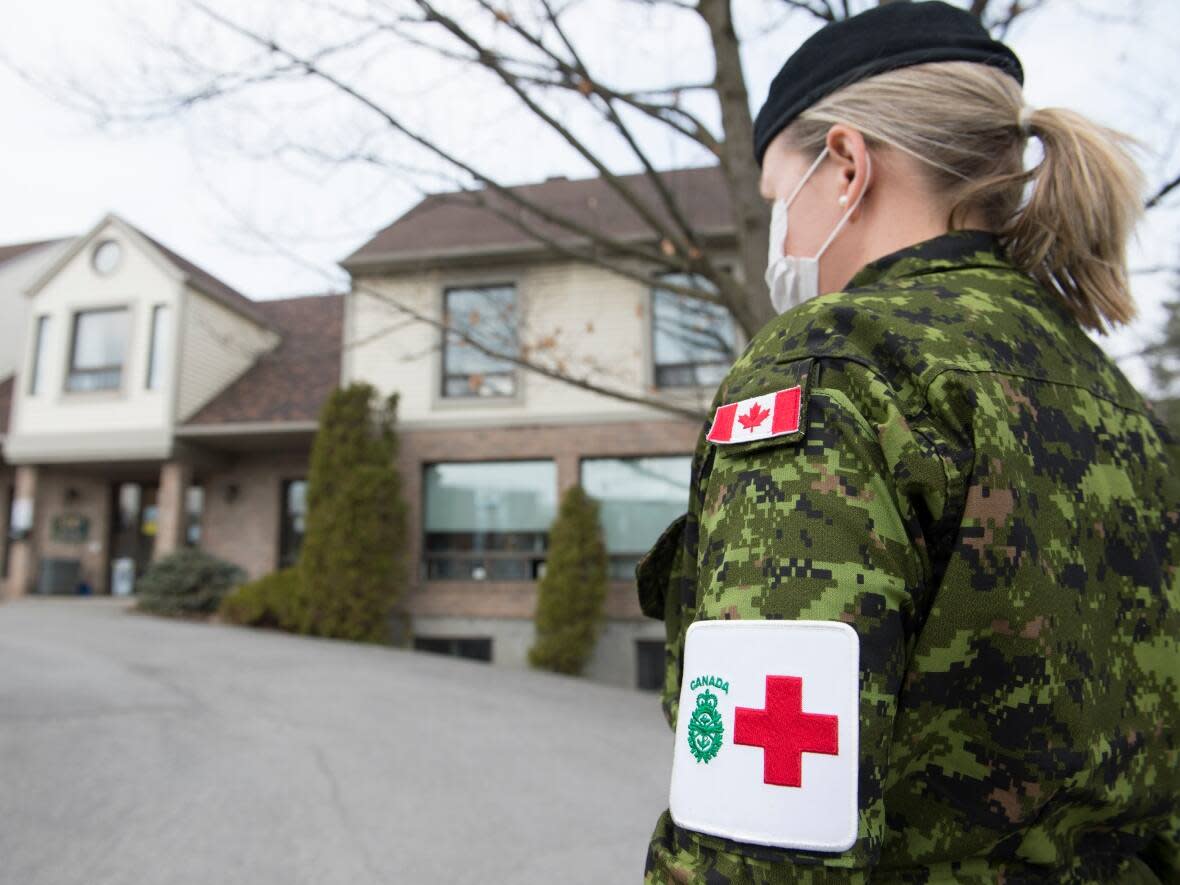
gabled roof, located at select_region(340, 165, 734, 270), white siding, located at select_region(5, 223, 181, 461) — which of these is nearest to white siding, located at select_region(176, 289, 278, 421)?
white siding, located at select_region(5, 223, 181, 461)

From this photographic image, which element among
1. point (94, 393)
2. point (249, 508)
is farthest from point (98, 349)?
point (249, 508)

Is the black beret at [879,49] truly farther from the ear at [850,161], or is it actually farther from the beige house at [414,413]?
the beige house at [414,413]

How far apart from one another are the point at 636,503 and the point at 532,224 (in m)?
4.63

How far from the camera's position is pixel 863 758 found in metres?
0.77

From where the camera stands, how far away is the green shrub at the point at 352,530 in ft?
39.6

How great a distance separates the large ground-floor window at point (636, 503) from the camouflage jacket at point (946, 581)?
11.7 meters

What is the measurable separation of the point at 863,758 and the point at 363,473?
12210 millimetres

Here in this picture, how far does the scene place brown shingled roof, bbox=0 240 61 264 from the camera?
1941 centimetres

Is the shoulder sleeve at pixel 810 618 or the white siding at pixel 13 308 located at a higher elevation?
the white siding at pixel 13 308

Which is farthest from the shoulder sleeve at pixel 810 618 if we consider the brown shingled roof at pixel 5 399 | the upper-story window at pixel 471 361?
the brown shingled roof at pixel 5 399

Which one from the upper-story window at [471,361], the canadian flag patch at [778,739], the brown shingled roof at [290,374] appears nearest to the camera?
the canadian flag patch at [778,739]

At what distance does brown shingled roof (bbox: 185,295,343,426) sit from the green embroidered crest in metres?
13.3

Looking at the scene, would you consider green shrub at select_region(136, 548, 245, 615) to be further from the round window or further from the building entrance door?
the round window

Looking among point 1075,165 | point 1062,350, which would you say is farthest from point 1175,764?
point 1075,165
